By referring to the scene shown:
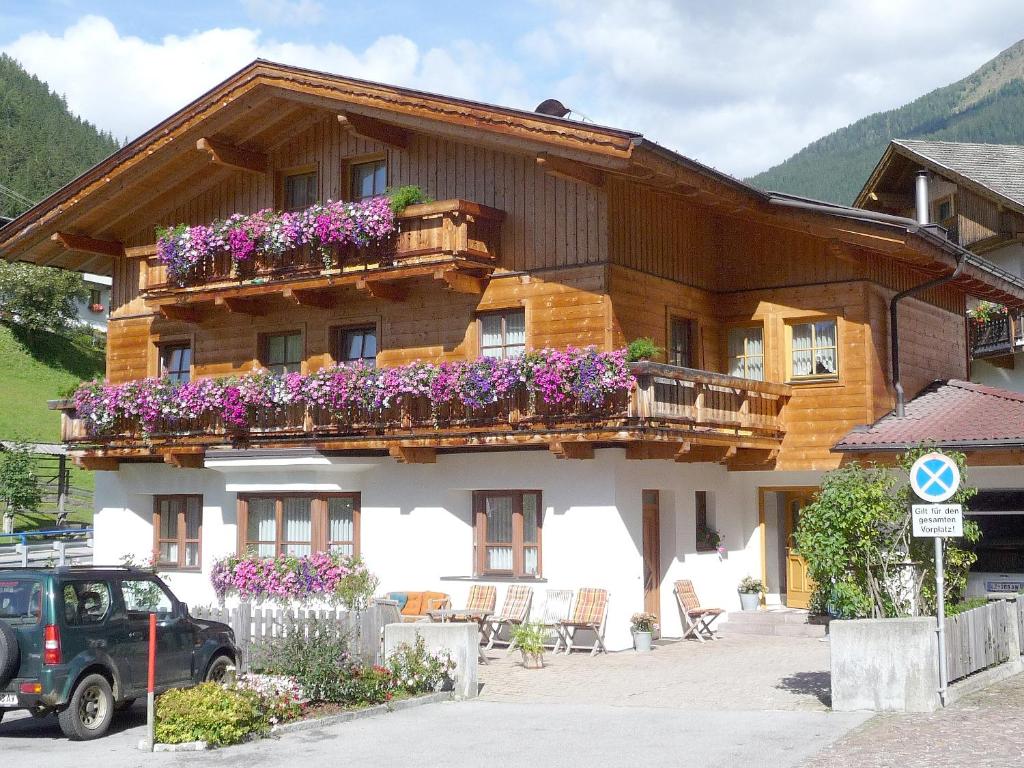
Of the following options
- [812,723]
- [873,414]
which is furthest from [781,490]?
[812,723]

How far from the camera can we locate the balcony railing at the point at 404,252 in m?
21.0

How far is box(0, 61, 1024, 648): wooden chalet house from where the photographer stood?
811 inches

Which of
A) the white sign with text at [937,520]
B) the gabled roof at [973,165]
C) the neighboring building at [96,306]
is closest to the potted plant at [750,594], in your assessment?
the white sign with text at [937,520]

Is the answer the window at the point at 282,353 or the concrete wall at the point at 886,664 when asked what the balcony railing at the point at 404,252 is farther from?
the concrete wall at the point at 886,664

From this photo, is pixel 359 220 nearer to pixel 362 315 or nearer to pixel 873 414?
pixel 362 315

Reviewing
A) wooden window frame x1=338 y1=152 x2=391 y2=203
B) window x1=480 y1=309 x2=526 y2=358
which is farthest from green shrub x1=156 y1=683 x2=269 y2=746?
wooden window frame x1=338 y1=152 x2=391 y2=203

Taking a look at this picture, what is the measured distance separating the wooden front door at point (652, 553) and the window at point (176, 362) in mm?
9689

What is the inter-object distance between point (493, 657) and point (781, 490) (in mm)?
6509

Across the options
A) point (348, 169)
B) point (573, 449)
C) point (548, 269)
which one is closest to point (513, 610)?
point (573, 449)

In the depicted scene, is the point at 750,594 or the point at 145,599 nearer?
the point at 145,599

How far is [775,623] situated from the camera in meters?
21.9

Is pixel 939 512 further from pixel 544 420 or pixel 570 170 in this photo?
pixel 570 170

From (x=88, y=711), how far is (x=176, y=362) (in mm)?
13588

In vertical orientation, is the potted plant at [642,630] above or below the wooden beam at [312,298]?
below
